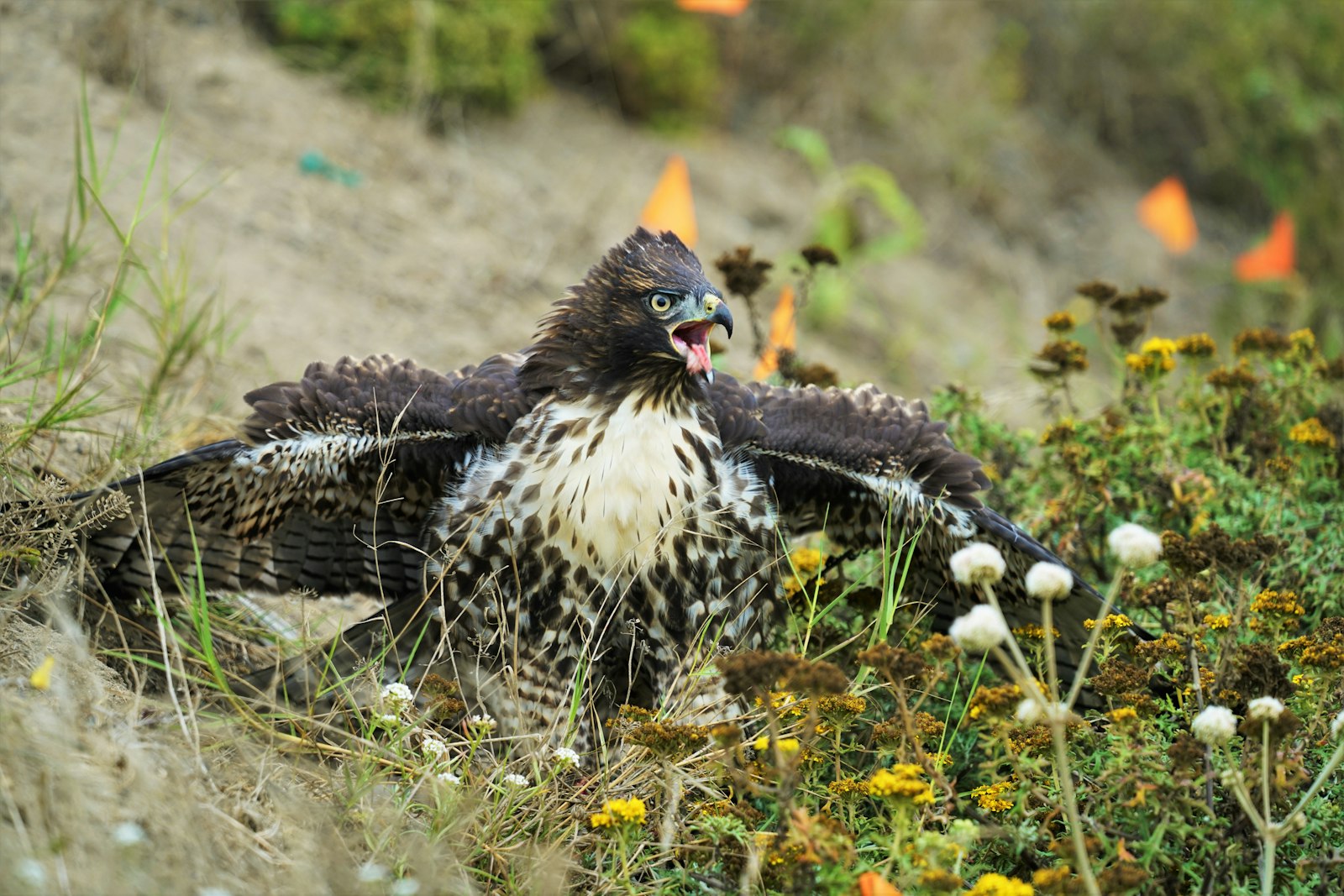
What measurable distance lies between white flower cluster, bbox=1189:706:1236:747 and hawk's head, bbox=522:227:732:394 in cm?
154

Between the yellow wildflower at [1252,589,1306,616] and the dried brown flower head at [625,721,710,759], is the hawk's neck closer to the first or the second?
the dried brown flower head at [625,721,710,759]

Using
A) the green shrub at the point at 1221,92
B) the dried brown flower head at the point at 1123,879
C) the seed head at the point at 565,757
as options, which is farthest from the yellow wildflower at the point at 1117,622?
the green shrub at the point at 1221,92

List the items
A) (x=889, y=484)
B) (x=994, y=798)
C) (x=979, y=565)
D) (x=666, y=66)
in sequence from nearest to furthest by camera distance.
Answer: (x=979, y=565) → (x=994, y=798) → (x=889, y=484) → (x=666, y=66)

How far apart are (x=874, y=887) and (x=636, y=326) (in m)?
1.75

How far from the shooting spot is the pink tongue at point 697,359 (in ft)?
12.3

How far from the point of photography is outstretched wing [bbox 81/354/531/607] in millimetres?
3902

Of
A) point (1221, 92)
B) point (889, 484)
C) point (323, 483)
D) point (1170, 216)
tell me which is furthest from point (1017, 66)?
point (323, 483)

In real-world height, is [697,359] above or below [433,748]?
above

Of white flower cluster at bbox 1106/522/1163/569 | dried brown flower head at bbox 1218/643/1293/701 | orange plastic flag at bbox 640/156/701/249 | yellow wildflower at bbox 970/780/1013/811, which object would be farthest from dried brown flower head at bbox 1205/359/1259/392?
orange plastic flag at bbox 640/156/701/249

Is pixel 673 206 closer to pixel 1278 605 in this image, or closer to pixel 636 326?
pixel 636 326

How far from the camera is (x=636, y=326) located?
386cm

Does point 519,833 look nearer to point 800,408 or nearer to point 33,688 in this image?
point 33,688

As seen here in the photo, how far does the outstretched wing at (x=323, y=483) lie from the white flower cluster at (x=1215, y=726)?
2.02 metres

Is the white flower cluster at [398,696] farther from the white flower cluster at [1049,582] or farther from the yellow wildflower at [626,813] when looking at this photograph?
the white flower cluster at [1049,582]
